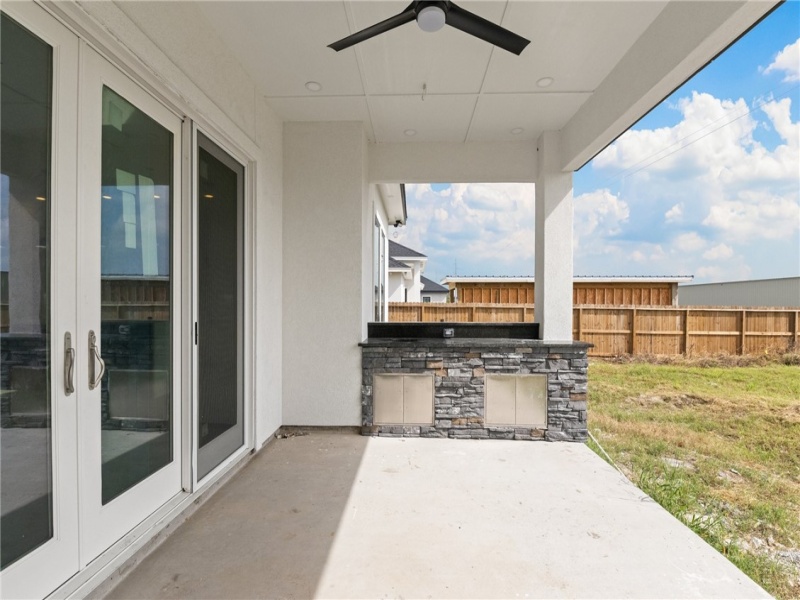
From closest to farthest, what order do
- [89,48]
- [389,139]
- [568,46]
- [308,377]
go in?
[89,48] → [568,46] → [308,377] → [389,139]

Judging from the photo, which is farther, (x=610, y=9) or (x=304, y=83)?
(x=304, y=83)

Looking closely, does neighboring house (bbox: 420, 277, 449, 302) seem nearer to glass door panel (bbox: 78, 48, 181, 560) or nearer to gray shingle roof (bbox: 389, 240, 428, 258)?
gray shingle roof (bbox: 389, 240, 428, 258)

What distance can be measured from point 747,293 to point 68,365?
38.0 feet

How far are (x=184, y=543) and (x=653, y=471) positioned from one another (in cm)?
353

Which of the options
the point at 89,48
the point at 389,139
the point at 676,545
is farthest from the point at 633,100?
the point at 89,48

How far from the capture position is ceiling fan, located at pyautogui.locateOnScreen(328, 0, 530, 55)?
176cm

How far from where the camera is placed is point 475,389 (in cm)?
362

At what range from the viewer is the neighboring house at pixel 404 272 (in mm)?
10742

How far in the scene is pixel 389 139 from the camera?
406 centimetres

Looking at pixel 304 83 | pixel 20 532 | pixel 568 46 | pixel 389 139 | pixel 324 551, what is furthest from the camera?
pixel 389 139

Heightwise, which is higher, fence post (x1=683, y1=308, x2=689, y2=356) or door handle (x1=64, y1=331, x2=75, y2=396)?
door handle (x1=64, y1=331, x2=75, y2=396)

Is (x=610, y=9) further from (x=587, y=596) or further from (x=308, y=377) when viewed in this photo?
(x=308, y=377)

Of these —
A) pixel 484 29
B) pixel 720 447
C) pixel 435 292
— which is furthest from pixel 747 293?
pixel 435 292

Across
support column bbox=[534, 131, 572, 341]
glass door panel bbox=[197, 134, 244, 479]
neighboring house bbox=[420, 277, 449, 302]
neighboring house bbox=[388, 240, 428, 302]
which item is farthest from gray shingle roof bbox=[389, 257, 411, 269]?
glass door panel bbox=[197, 134, 244, 479]
